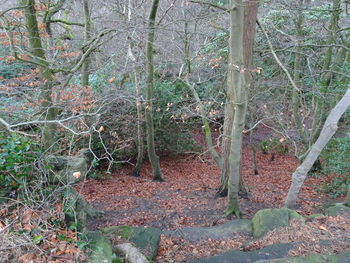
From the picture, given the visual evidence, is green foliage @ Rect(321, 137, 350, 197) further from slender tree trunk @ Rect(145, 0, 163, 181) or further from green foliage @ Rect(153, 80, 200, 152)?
slender tree trunk @ Rect(145, 0, 163, 181)

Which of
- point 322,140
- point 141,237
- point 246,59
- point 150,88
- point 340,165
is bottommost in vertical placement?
point 340,165

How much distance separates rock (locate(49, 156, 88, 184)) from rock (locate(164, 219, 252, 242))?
1846 mm

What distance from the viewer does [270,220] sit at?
15.6ft

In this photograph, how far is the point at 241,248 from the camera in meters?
4.39

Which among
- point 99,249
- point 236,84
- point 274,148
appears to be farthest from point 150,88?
point 274,148

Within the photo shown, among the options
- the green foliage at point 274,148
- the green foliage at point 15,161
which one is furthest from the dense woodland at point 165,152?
the green foliage at point 274,148

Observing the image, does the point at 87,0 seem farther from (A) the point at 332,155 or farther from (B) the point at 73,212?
(A) the point at 332,155

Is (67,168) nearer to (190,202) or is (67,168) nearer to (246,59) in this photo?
(190,202)

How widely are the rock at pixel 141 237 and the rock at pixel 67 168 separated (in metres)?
0.99

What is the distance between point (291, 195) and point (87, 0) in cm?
828

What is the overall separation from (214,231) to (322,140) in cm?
232

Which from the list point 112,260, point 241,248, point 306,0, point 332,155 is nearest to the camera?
point 112,260

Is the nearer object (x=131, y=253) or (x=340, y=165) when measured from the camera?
(x=131, y=253)

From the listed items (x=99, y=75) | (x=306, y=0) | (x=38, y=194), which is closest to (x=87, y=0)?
(x=99, y=75)
